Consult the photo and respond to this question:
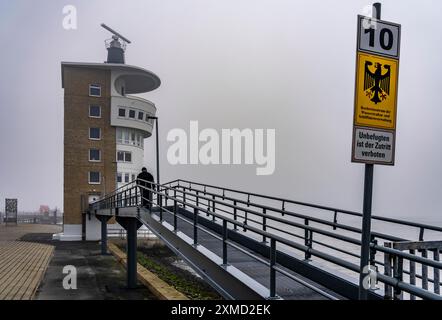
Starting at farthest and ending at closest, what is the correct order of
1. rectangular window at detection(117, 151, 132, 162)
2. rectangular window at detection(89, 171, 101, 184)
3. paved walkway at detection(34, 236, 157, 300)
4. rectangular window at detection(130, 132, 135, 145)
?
rectangular window at detection(130, 132, 135, 145) < rectangular window at detection(117, 151, 132, 162) < rectangular window at detection(89, 171, 101, 184) < paved walkway at detection(34, 236, 157, 300)

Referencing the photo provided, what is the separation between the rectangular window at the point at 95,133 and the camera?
3962cm

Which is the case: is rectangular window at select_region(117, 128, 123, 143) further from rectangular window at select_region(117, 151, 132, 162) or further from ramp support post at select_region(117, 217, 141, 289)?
ramp support post at select_region(117, 217, 141, 289)

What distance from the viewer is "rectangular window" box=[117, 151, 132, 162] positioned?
40.8m

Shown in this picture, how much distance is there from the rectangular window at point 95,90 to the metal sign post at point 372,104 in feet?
129

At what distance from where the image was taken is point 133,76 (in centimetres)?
4456

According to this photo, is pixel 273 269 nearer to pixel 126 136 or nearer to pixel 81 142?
pixel 81 142

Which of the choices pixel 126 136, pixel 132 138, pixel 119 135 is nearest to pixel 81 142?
pixel 119 135

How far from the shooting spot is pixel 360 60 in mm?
3607

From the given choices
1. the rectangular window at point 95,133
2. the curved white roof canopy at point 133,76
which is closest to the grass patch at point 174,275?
the rectangular window at point 95,133

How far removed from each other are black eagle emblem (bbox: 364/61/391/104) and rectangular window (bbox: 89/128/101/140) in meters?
38.4

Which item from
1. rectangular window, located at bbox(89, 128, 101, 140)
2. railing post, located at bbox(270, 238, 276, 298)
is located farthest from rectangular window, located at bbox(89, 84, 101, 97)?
railing post, located at bbox(270, 238, 276, 298)

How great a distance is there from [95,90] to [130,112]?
395 centimetres
